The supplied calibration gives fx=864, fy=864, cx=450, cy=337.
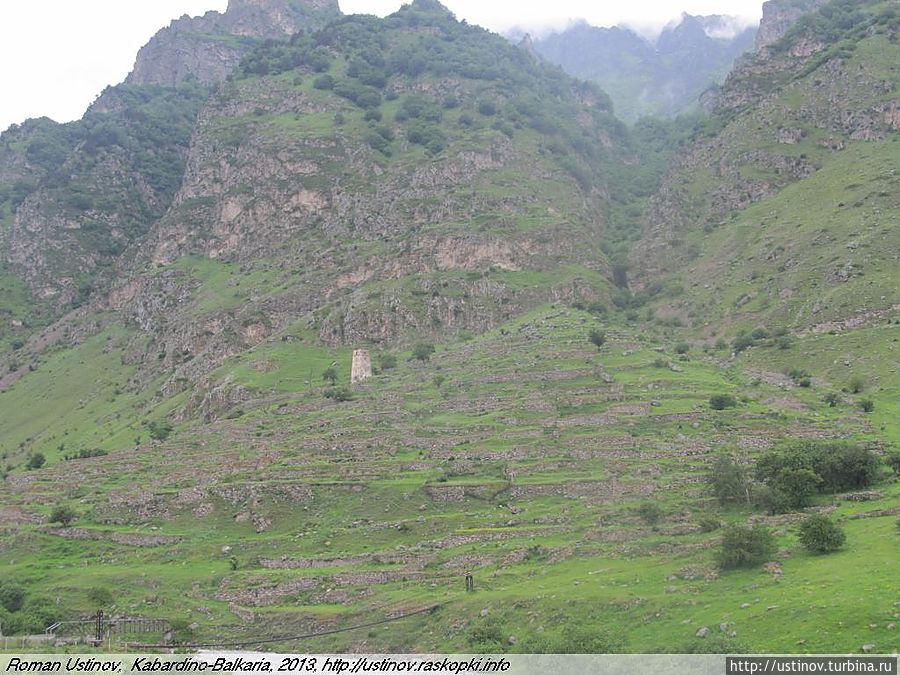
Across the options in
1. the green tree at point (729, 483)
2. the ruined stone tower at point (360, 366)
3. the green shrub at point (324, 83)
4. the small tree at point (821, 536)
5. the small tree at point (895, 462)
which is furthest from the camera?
the green shrub at point (324, 83)

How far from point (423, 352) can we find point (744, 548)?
67.8 m

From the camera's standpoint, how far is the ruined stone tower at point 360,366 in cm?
10869

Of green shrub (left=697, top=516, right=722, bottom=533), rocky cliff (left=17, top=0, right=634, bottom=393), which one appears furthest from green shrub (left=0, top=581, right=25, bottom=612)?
rocky cliff (left=17, top=0, right=634, bottom=393)

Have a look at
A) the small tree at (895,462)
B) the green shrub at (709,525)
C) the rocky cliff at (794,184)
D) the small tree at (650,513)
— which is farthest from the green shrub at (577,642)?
the rocky cliff at (794,184)

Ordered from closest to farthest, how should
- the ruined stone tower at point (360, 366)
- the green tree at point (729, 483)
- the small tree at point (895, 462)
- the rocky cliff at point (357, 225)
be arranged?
the small tree at point (895, 462) < the green tree at point (729, 483) < the ruined stone tower at point (360, 366) < the rocky cliff at point (357, 225)

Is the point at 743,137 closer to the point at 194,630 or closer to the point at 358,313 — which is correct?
the point at 358,313

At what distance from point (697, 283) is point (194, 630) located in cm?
9786

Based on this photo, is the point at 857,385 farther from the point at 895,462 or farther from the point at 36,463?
the point at 36,463

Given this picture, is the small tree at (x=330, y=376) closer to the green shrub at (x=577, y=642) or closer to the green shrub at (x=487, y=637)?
the green shrub at (x=487, y=637)

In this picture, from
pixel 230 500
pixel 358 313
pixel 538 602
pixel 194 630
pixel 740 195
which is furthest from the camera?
pixel 740 195

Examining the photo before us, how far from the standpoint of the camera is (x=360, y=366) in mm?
113312

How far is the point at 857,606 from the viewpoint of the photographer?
35.8 meters

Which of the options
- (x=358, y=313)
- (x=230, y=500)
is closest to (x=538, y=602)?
(x=230, y=500)
